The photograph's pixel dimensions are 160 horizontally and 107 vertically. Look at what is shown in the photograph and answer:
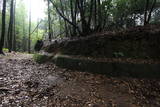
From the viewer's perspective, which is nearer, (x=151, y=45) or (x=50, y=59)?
(x=151, y=45)

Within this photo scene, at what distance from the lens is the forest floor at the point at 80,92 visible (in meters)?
3.86

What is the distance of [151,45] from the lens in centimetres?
602

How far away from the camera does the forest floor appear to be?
386cm

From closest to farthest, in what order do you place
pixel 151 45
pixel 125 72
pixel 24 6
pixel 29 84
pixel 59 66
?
1. pixel 29 84
2. pixel 125 72
3. pixel 151 45
4. pixel 59 66
5. pixel 24 6

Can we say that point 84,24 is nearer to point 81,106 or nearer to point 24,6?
point 81,106

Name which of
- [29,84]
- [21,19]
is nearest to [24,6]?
[21,19]

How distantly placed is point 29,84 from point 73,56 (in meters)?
2.99

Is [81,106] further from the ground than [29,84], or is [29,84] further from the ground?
[29,84]

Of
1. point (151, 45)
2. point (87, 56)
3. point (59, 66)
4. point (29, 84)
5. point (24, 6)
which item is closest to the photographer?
point (29, 84)

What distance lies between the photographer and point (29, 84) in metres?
4.98

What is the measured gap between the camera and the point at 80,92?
452 centimetres

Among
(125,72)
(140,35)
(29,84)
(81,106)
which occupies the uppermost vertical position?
(140,35)

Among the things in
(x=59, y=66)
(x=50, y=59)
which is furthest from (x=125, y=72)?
(x=50, y=59)

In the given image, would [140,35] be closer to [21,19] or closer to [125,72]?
[125,72]
